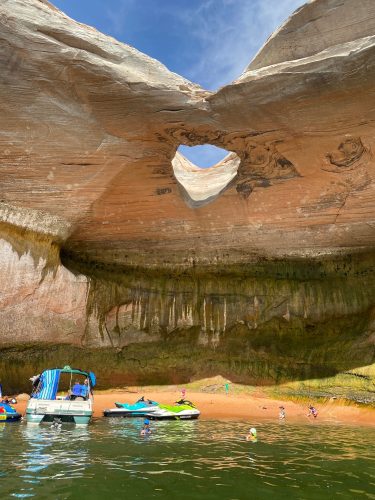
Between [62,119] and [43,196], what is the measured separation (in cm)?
330

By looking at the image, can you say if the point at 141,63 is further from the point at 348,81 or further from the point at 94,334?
the point at 94,334

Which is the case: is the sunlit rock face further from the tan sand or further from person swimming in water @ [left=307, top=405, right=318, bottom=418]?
person swimming in water @ [left=307, top=405, right=318, bottom=418]

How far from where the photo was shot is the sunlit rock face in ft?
45.0

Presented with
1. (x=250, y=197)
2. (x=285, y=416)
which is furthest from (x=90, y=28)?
(x=285, y=416)

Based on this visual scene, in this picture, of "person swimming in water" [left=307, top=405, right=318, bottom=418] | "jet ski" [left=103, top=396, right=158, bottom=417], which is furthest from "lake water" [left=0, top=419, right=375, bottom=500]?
"person swimming in water" [left=307, top=405, right=318, bottom=418]

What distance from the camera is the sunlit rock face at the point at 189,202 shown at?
45.0ft

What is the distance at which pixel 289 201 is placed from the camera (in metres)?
18.1

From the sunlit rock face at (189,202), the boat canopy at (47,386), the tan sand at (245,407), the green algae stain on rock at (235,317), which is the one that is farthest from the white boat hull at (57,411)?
the green algae stain on rock at (235,317)

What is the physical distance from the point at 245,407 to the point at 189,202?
890cm

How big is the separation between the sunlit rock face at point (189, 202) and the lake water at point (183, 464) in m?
6.90

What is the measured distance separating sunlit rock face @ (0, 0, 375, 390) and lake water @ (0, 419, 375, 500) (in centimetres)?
690

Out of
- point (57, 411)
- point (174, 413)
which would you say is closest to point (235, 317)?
point (174, 413)

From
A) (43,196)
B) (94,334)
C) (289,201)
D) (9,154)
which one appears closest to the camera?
(9,154)

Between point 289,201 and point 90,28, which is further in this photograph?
point 289,201
